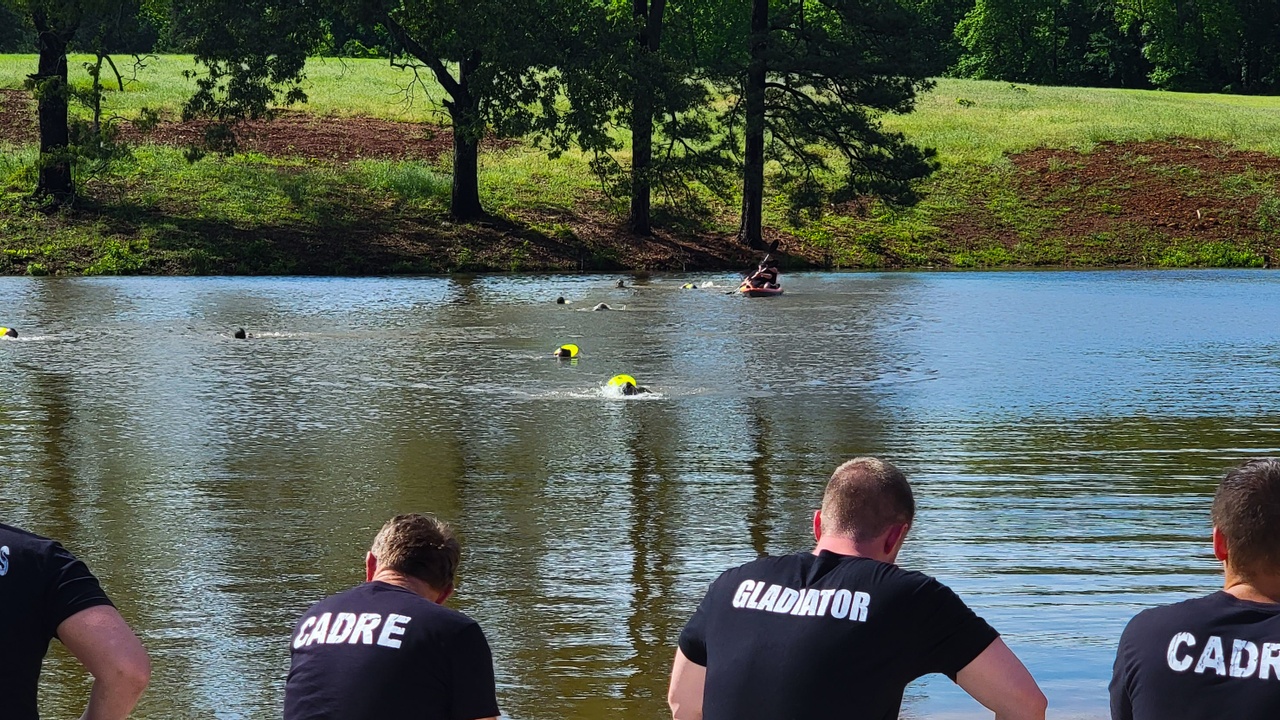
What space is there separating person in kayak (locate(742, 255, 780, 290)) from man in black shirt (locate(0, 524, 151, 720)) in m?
26.9

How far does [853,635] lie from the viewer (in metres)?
3.74

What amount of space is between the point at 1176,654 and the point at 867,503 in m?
0.81

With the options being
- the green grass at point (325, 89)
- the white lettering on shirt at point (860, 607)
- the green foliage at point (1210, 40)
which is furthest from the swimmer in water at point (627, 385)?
the green foliage at point (1210, 40)

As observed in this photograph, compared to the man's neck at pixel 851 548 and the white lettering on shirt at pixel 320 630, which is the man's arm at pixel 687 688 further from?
the white lettering on shirt at pixel 320 630

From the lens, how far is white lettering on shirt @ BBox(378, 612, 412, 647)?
12.6 ft

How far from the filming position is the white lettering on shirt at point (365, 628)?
3.88 meters

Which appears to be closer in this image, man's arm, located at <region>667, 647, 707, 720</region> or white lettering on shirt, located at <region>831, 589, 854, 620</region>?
white lettering on shirt, located at <region>831, 589, 854, 620</region>

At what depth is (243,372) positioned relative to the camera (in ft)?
60.5

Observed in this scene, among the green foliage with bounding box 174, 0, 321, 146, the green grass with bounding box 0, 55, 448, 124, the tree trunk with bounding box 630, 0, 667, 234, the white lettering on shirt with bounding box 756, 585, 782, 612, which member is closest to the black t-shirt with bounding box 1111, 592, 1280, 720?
the white lettering on shirt with bounding box 756, 585, 782, 612

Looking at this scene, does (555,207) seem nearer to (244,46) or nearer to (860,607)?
(244,46)

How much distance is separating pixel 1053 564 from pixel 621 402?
7637 mm

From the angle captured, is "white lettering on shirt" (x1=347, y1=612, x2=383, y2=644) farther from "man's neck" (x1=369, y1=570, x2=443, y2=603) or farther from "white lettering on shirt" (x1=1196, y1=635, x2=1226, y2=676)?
"white lettering on shirt" (x1=1196, y1=635, x2=1226, y2=676)

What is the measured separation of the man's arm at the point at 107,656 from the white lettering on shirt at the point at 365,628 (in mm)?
513

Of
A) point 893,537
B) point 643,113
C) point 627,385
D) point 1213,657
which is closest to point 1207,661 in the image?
point 1213,657
